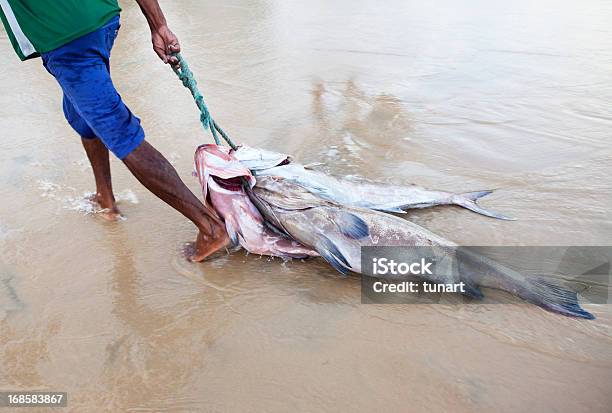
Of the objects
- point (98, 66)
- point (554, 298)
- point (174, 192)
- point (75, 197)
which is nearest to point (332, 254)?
point (174, 192)

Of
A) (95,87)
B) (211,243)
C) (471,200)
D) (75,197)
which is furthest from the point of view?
(75,197)

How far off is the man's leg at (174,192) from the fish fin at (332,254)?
0.60 meters

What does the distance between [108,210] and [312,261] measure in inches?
61.4

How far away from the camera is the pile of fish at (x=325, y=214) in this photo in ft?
8.79

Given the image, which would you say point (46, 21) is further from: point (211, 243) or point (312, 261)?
point (312, 261)

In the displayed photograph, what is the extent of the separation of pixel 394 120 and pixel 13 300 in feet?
11.7

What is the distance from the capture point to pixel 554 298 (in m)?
2.55

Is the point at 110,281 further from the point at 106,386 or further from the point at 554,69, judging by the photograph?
the point at 554,69

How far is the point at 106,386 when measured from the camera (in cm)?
222

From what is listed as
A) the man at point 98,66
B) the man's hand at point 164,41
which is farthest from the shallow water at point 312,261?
the man's hand at point 164,41

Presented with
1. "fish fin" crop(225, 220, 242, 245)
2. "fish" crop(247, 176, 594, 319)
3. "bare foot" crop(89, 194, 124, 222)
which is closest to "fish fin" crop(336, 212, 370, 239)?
"fish" crop(247, 176, 594, 319)

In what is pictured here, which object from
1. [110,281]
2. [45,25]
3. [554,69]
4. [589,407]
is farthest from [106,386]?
[554,69]

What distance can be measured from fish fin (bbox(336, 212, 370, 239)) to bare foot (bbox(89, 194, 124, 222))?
1.65m

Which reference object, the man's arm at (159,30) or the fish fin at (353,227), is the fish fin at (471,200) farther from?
the man's arm at (159,30)
